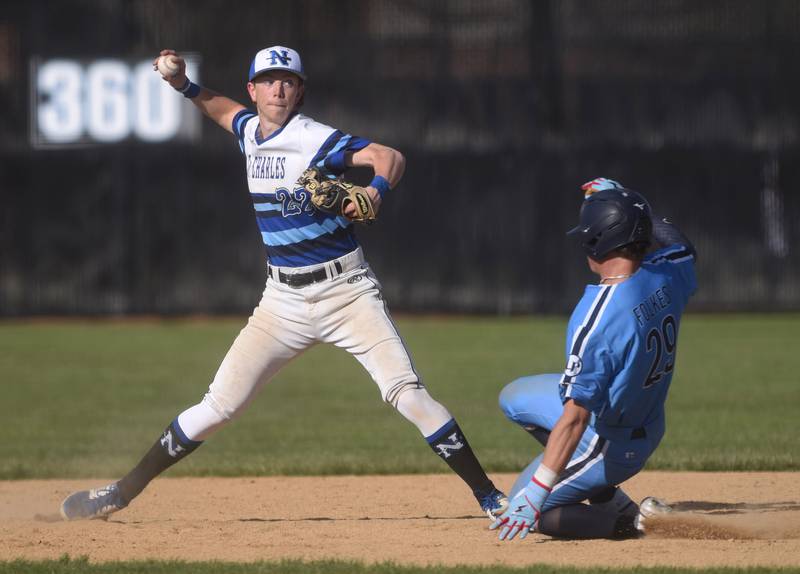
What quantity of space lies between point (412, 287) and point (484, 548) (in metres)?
13.0

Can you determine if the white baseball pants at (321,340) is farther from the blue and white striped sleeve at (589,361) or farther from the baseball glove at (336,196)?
the blue and white striped sleeve at (589,361)

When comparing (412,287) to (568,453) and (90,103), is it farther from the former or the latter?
(568,453)

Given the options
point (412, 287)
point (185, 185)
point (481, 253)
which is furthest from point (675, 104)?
point (185, 185)

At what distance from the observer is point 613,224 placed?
208 inches

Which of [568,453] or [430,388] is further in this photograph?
[430,388]

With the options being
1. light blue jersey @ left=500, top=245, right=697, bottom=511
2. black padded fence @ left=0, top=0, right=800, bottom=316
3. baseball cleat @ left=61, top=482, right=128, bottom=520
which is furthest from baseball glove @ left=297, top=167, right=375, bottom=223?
black padded fence @ left=0, top=0, right=800, bottom=316

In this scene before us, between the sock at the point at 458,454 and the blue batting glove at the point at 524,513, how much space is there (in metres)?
0.64

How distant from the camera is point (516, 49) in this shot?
60.5ft

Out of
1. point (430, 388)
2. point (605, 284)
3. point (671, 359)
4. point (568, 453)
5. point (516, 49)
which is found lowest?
point (430, 388)

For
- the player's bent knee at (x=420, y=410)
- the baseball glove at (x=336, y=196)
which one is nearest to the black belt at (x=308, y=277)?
the baseball glove at (x=336, y=196)

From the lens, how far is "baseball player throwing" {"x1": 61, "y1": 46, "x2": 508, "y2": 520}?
5.88 meters

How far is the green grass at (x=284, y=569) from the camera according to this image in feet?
16.6

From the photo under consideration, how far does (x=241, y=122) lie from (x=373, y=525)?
2.16m

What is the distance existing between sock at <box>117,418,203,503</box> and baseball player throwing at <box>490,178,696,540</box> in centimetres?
159
